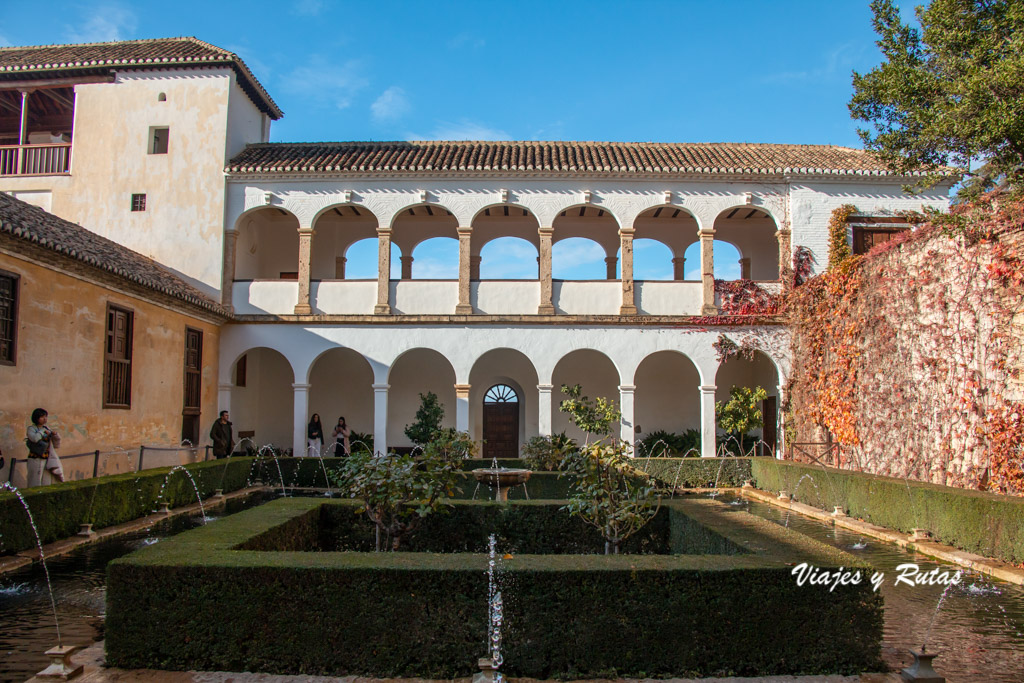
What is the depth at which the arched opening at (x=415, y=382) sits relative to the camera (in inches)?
750

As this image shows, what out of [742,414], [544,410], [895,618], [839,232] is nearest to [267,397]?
[544,410]

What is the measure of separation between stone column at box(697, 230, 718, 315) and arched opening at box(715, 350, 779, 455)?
1.37 metres

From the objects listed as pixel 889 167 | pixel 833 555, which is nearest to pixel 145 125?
pixel 889 167

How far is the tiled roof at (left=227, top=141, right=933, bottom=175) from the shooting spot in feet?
55.2

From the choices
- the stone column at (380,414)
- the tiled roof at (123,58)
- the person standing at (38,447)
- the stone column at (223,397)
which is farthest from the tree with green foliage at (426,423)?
the tiled roof at (123,58)

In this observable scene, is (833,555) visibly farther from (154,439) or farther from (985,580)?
(154,439)

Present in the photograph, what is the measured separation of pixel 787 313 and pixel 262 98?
14489 mm

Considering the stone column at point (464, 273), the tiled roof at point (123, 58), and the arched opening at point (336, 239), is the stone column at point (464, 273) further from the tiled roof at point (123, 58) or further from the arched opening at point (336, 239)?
the tiled roof at point (123, 58)

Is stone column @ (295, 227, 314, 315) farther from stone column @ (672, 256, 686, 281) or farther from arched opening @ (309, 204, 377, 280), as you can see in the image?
stone column @ (672, 256, 686, 281)

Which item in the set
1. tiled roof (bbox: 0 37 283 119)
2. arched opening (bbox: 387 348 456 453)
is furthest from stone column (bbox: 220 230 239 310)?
arched opening (bbox: 387 348 456 453)

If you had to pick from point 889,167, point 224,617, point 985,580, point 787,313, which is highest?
point 889,167

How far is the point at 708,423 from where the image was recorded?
53.9 feet

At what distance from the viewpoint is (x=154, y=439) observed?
13922mm

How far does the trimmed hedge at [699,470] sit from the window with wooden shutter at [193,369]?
9.67 metres
